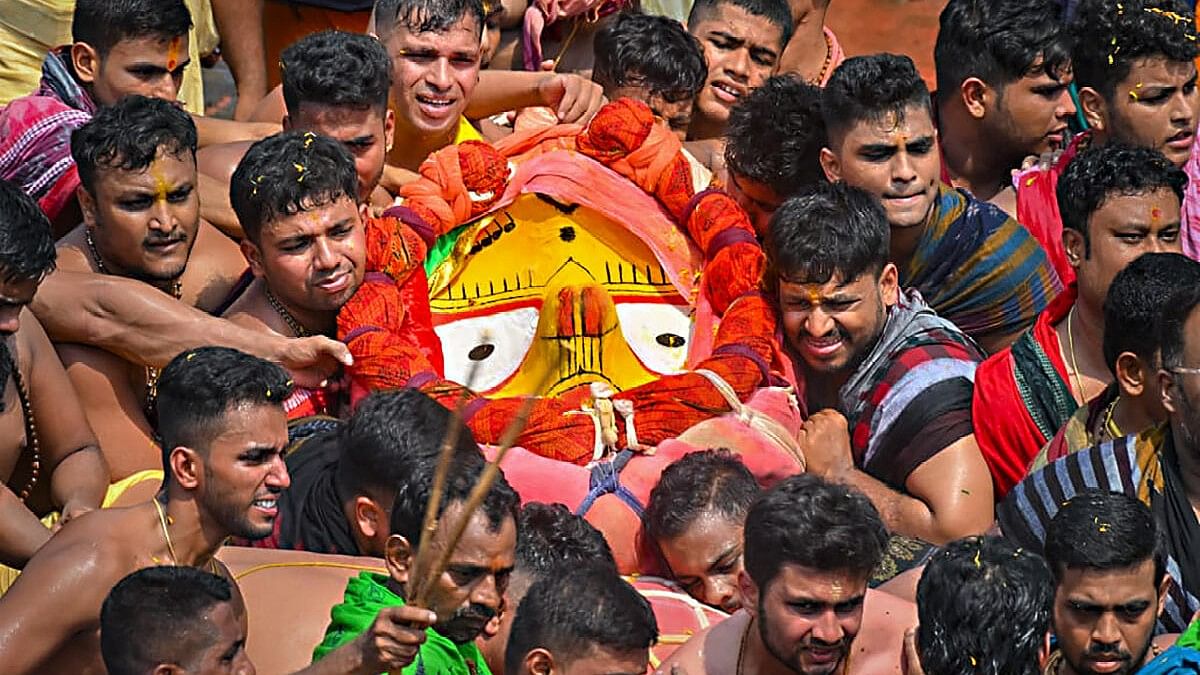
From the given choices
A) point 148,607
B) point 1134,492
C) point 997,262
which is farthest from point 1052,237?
point 148,607

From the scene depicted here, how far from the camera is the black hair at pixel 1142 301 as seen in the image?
6117mm

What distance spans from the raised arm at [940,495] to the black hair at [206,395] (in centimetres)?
150

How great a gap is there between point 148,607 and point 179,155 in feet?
6.45

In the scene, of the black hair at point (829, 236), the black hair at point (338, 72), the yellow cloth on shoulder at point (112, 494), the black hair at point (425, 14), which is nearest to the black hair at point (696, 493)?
the black hair at point (829, 236)

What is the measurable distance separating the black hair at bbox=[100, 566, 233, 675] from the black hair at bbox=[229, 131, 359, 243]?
1.77m

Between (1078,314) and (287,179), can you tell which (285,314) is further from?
(1078,314)

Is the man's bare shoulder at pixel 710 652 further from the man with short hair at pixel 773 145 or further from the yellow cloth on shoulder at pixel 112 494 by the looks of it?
the man with short hair at pixel 773 145

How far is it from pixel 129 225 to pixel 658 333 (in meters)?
1.44

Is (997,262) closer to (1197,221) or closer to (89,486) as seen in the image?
(1197,221)

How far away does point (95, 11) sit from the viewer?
7.09 meters

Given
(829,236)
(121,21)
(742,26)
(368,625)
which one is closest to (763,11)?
(742,26)

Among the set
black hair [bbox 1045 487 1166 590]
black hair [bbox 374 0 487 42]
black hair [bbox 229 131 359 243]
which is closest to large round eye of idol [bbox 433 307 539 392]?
black hair [bbox 229 131 359 243]

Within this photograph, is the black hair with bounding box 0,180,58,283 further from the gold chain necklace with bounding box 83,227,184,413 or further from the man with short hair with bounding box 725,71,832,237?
the man with short hair with bounding box 725,71,832,237

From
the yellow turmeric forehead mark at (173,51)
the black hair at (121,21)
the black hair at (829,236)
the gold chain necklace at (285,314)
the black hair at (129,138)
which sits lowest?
the gold chain necklace at (285,314)
